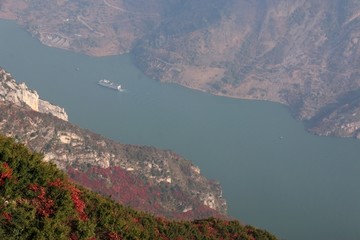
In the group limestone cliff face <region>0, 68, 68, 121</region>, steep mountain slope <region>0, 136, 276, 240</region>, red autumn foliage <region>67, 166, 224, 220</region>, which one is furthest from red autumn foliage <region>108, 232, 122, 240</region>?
limestone cliff face <region>0, 68, 68, 121</region>

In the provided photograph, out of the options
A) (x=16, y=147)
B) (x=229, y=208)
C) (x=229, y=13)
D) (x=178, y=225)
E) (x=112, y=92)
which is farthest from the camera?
(x=229, y=13)

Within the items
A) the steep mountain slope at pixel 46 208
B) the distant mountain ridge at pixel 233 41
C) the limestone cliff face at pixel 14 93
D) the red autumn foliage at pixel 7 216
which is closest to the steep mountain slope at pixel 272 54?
the distant mountain ridge at pixel 233 41

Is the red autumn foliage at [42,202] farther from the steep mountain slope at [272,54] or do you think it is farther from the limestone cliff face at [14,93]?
the steep mountain slope at [272,54]

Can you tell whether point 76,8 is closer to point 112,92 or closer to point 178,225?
point 112,92

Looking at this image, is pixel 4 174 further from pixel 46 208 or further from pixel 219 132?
pixel 219 132

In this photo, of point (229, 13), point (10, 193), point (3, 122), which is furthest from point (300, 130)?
point (10, 193)

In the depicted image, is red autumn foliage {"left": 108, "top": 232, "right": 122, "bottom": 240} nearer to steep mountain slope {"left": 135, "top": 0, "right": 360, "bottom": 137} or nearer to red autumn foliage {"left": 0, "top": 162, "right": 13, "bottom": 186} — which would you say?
red autumn foliage {"left": 0, "top": 162, "right": 13, "bottom": 186}
